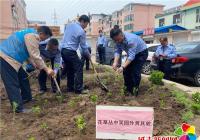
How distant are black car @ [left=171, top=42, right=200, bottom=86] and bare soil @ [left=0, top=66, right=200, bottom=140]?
2.36 metres

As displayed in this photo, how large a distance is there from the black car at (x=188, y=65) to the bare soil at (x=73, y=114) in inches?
93.1

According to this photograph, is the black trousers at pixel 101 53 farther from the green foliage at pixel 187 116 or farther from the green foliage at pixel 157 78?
the green foliage at pixel 187 116

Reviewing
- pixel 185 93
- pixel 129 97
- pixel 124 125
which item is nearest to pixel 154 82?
pixel 185 93

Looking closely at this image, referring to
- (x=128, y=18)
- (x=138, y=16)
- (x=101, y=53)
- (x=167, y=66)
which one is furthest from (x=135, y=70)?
(x=128, y=18)

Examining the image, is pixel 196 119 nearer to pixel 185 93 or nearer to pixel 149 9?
pixel 185 93

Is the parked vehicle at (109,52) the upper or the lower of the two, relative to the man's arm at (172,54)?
lower

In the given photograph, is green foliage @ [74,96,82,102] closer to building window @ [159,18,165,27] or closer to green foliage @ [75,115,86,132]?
green foliage @ [75,115,86,132]

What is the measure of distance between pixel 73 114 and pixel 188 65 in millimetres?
5447

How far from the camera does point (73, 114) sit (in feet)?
17.4

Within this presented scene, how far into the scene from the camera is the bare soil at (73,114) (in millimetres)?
4426

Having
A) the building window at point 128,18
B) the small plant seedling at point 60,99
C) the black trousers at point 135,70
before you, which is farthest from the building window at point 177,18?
the small plant seedling at point 60,99

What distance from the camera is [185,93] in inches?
270

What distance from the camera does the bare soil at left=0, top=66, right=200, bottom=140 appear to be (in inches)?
174

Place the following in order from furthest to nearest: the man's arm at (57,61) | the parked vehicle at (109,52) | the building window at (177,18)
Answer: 1. the building window at (177,18)
2. the parked vehicle at (109,52)
3. the man's arm at (57,61)
